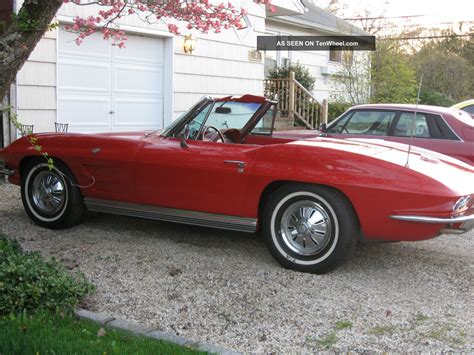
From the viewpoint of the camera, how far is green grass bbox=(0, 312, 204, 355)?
3096 millimetres

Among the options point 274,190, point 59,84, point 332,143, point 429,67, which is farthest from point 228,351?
point 429,67

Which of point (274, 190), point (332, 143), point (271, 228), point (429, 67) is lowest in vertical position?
point (271, 228)

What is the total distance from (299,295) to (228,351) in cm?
107

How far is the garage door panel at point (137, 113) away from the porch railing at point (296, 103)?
4461 millimetres

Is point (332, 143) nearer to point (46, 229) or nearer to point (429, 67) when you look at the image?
point (46, 229)

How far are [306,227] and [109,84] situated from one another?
7003 mm

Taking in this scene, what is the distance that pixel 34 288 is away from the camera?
3652mm

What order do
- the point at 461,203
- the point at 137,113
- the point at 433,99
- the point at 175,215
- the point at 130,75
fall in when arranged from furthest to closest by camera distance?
the point at 433,99 → the point at 137,113 → the point at 130,75 → the point at 175,215 → the point at 461,203

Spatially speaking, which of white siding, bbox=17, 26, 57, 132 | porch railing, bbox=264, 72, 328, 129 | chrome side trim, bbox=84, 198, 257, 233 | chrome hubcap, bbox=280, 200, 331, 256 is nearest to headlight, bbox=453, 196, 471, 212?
chrome hubcap, bbox=280, 200, 331, 256

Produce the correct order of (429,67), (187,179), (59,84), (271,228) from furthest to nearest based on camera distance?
(429,67), (59,84), (187,179), (271,228)

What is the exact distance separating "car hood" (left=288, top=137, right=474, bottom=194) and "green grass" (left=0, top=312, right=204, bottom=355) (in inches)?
84.4

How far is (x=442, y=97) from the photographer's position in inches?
1071

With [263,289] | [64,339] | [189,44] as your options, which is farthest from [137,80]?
[64,339]

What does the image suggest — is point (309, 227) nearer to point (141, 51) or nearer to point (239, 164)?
point (239, 164)
